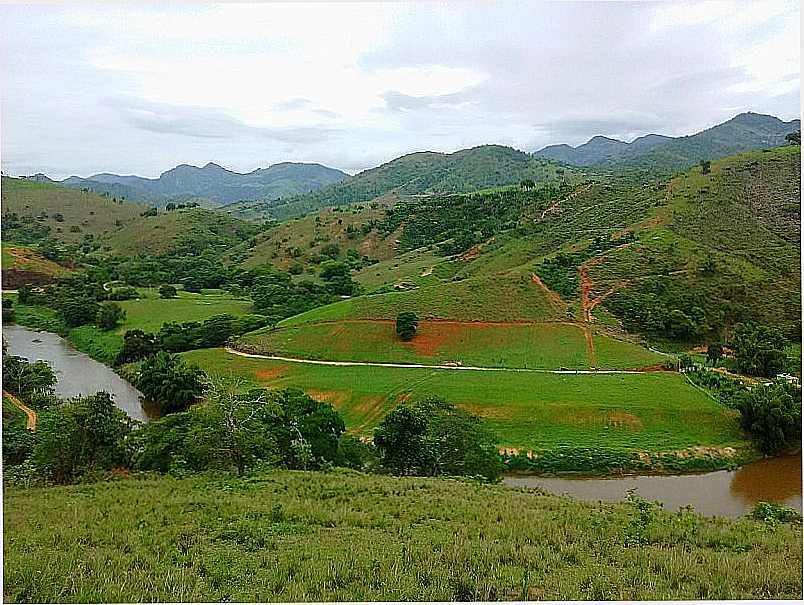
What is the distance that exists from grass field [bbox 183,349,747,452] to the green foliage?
3955 mm

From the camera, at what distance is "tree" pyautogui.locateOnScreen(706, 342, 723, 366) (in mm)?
22047

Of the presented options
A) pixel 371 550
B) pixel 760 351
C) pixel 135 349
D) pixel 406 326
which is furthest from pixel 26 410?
pixel 760 351

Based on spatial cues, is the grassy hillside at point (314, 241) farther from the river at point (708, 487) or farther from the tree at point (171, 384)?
the river at point (708, 487)

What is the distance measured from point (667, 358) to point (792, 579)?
1956cm

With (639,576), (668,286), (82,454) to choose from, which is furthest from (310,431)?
(668,286)

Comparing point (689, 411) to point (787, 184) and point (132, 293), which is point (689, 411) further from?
point (132, 293)

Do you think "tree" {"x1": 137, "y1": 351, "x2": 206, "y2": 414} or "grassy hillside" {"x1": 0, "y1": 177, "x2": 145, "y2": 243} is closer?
"tree" {"x1": 137, "y1": 351, "x2": 206, "y2": 414}

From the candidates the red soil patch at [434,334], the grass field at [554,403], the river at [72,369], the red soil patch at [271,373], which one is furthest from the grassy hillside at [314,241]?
the grass field at [554,403]

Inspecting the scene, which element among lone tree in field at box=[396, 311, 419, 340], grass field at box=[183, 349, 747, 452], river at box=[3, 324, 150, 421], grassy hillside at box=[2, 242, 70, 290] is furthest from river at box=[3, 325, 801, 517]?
grassy hillside at box=[2, 242, 70, 290]

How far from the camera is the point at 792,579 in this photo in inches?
162

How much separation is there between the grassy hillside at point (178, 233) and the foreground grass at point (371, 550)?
199 feet

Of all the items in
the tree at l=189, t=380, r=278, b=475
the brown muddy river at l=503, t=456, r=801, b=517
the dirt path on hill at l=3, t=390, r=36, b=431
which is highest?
the tree at l=189, t=380, r=278, b=475

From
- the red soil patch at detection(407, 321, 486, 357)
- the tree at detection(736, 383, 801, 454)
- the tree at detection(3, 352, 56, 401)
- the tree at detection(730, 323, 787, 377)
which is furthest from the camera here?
the red soil patch at detection(407, 321, 486, 357)

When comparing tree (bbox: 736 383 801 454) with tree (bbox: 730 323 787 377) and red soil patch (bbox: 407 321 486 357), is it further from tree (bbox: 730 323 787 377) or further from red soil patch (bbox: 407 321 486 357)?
red soil patch (bbox: 407 321 486 357)
